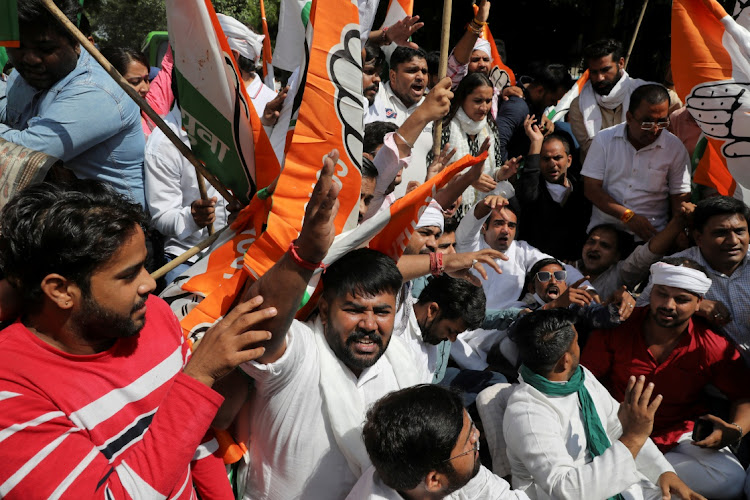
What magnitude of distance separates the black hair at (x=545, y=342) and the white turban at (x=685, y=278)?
0.91m

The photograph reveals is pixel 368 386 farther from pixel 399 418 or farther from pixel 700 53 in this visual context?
pixel 700 53

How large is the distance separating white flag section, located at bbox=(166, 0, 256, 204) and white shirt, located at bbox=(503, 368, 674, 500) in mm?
1551

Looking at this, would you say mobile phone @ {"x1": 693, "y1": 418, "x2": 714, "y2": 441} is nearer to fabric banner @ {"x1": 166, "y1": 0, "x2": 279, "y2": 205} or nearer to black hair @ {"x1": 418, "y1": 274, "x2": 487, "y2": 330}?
black hair @ {"x1": 418, "y1": 274, "x2": 487, "y2": 330}

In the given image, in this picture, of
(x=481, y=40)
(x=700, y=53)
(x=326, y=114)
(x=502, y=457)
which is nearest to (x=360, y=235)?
(x=326, y=114)

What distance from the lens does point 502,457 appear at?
3418mm

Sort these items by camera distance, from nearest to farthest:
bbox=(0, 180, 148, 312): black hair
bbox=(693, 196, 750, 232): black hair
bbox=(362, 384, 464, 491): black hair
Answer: bbox=(0, 180, 148, 312): black hair → bbox=(362, 384, 464, 491): black hair → bbox=(693, 196, 750, 232): black hair

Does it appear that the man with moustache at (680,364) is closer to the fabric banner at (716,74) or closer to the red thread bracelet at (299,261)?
the fabric banner at (716,74)

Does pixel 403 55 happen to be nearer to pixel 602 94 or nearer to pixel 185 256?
pixel 602 94

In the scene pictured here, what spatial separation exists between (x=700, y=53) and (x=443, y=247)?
70.6 inches

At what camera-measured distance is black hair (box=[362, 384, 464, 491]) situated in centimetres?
210

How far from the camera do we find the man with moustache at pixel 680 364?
145 inches

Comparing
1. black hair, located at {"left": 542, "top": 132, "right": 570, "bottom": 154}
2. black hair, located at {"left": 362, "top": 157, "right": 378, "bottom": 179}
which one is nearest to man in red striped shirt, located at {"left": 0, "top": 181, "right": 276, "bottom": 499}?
black hair, located at {"left": 362, "top": 157, "right": 378, "bottom": 179}

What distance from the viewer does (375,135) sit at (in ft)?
12.3

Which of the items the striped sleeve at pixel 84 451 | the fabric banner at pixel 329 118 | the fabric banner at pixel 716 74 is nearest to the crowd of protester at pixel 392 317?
the striped sleeve at pixel 84 451
